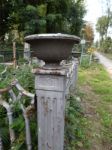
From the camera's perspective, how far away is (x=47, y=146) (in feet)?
8.20

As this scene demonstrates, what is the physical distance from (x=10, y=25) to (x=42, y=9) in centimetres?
435

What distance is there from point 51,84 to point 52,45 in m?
0.34

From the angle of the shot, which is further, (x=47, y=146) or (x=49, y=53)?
(x=47, y=146)

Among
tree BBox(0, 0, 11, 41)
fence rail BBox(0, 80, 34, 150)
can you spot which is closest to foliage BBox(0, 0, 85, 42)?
tree BBox(0, 0, 11, 41)

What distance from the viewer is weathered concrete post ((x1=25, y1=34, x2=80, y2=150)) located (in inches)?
84.7

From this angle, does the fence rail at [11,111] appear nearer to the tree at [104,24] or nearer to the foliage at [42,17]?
the foliage at [42,17]

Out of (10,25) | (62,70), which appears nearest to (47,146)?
(62,70)

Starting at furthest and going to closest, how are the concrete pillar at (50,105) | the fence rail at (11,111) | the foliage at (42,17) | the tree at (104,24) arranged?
the tree at (104,24)
the foliage at (42,17)
the fence rail at (11,111)
the concrete pillar at (50,105)

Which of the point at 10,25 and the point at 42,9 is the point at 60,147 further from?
the point at 10,25

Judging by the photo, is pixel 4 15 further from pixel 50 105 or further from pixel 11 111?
pixel 50 105

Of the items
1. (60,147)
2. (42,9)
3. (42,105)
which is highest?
(42,9)

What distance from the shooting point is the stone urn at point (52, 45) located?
2.11 meters

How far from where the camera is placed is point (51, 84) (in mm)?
2279

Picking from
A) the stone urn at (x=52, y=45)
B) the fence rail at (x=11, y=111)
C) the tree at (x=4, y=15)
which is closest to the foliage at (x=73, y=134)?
the fence rail at (x=11, y=111)
